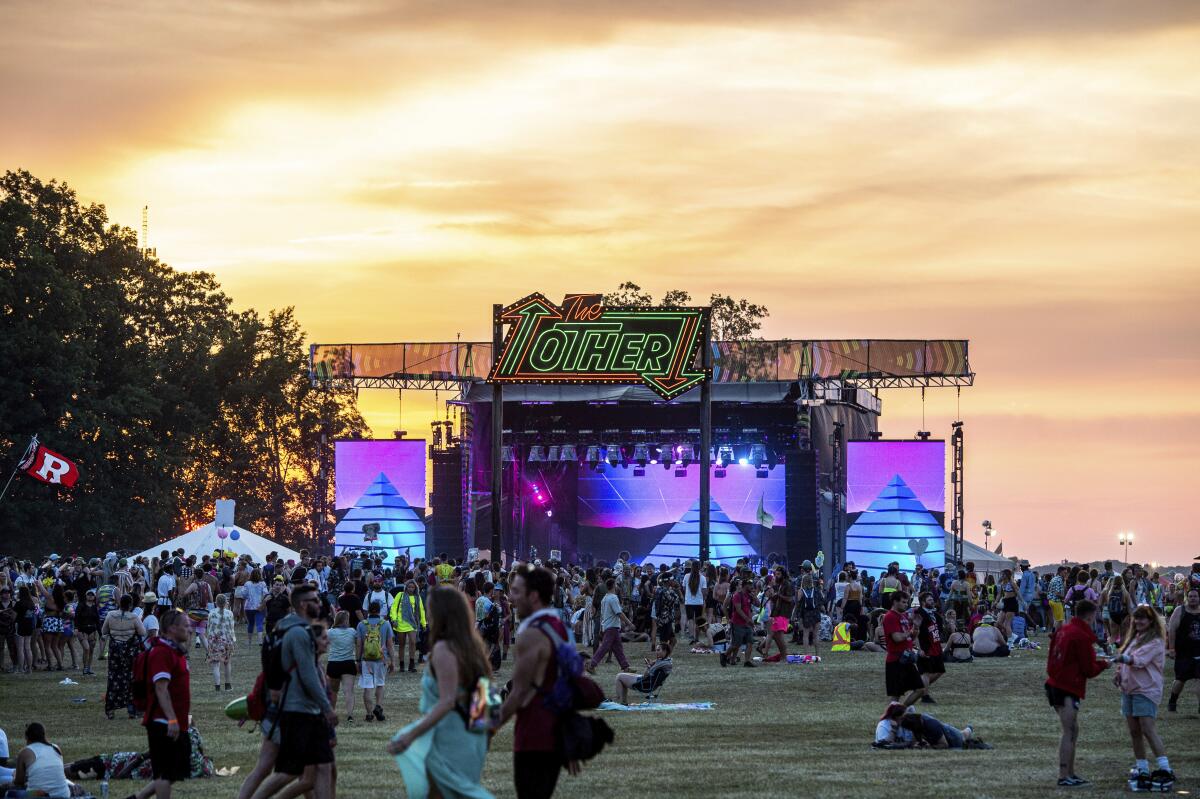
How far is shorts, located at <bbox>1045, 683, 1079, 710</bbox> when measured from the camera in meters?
13.3

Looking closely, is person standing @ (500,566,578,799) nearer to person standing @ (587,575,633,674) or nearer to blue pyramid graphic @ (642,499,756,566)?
person standing @ (587,575,633,674)

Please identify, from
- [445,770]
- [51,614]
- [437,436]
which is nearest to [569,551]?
[437,436]

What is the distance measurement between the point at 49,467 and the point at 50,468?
68mm

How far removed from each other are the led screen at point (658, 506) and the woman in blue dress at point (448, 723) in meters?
42.3

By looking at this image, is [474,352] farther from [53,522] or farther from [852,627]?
[852,627]

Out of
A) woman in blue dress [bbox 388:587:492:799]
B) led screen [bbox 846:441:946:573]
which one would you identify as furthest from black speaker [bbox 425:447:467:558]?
woman in blue dress [bbox 388:587:492:799]

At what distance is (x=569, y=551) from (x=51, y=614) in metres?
28.2

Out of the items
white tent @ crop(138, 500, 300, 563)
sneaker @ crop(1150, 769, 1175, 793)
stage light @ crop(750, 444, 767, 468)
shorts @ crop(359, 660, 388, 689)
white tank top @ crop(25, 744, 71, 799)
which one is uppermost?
stage light @ crop(750, 444, 767, 468)

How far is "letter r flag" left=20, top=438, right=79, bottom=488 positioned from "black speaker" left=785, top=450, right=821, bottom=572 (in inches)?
765

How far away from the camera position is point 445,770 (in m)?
7.98

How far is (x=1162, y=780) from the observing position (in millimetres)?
13062

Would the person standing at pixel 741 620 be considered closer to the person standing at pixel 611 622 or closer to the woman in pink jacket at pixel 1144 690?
the person standing at pixel 611 622

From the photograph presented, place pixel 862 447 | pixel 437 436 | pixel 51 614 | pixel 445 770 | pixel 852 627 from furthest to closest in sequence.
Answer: pixel 437 436, pixel 862 447, pixel 852 627, pixel 51 614, pixel 445 770

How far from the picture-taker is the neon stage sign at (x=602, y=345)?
40312 mm
